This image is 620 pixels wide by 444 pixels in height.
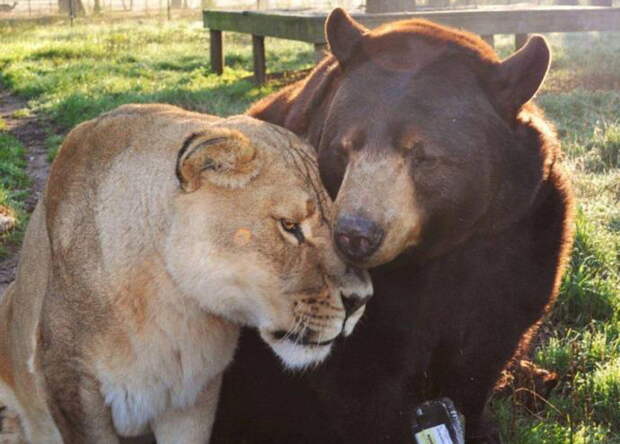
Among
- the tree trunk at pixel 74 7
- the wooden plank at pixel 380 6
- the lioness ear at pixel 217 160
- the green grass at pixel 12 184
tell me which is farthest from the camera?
the tree trunk at pixel 74 7

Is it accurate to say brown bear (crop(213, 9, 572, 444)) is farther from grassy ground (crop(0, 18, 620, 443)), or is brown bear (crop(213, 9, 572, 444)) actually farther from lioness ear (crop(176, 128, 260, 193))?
grassy ground (crop(0, 18, 620, 443))

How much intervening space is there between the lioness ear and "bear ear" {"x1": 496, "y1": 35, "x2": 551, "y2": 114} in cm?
85

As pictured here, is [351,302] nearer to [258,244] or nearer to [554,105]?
[258,244]

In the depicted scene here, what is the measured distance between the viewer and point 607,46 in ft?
46.2

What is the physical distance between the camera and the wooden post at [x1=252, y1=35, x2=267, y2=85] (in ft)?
38.3

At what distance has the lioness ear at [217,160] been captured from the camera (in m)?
2.57

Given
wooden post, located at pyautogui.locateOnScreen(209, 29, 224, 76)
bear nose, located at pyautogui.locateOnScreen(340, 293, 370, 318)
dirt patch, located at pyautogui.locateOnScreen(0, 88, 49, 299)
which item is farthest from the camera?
wooden post, located at pyautogui.locateOnScreen(209, 29, 224, 76)

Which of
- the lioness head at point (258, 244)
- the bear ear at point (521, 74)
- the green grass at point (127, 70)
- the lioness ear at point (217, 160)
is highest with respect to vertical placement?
the bear ear at point (521, 74)

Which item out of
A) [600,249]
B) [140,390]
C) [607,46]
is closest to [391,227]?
[140,390]

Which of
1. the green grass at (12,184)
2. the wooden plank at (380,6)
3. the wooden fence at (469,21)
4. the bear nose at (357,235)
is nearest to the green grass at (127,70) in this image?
the wooden fence at (469,21)

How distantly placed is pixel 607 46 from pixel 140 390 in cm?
1279

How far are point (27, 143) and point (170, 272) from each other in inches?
273

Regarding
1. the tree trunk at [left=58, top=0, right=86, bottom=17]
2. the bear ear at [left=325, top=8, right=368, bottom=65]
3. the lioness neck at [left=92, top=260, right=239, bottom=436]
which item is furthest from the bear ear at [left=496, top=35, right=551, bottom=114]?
the tree trunk at [left=58, top=0, right=86, bottom=17]

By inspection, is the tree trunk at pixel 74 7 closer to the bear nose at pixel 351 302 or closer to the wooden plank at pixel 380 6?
the wooden plank at pixel 380 6
